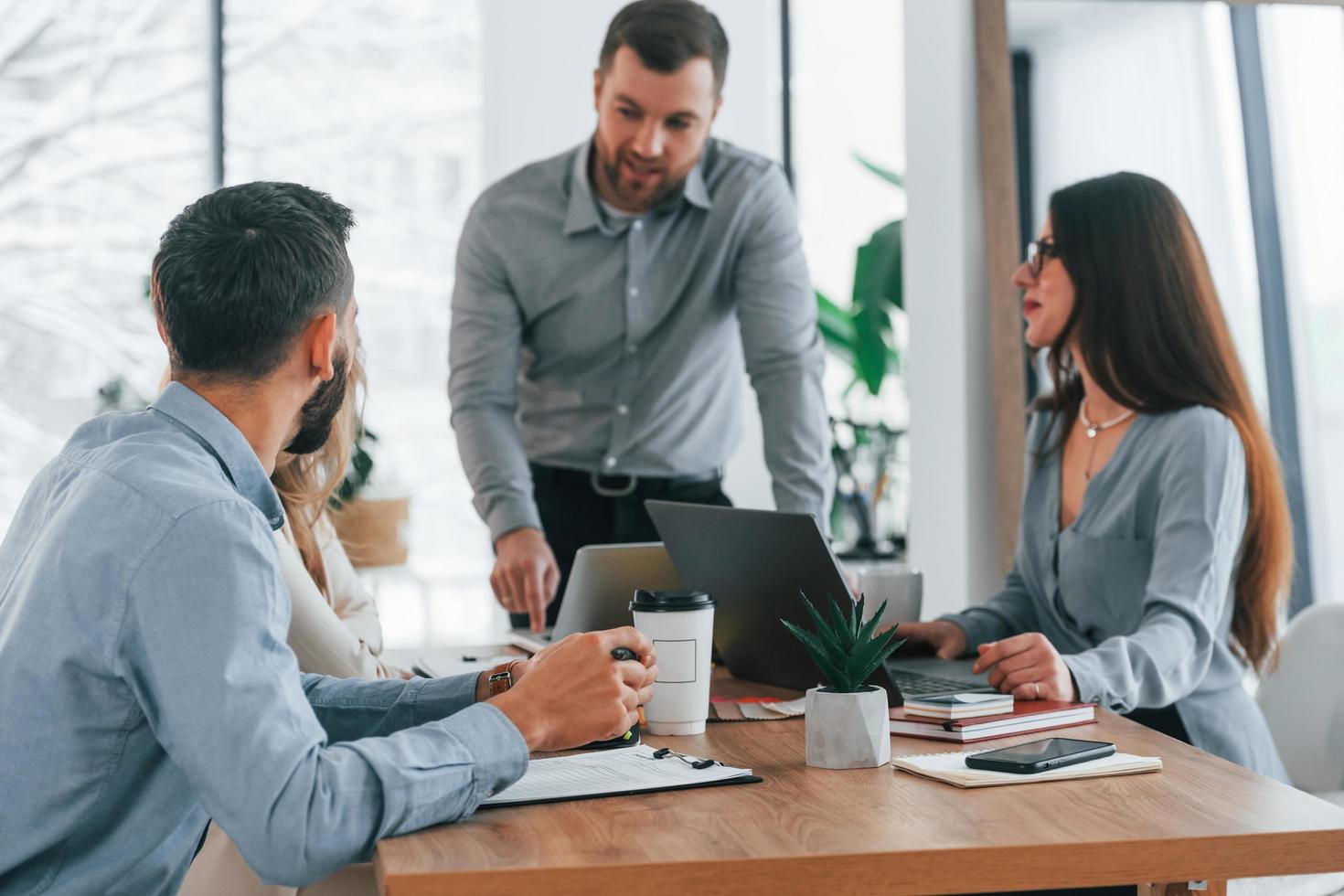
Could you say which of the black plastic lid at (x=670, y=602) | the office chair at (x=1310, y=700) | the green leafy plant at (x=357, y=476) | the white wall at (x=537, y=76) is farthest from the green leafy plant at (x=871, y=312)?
the black plastic lid at (x=670, y=602)

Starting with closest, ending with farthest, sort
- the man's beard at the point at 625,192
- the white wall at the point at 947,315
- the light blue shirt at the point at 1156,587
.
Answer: the light blue shirt at the point at 1156,587
the man's beard at the point at 625,192
the white wall at the point at 947,315

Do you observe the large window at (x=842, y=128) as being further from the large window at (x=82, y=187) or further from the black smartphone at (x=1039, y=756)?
the black smartphone at (x=1039, y=756)

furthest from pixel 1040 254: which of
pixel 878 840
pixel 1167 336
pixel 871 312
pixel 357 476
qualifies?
pixel 357 476

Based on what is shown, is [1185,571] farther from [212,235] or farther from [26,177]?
Result: [26,177]

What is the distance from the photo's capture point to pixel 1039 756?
4.16ft

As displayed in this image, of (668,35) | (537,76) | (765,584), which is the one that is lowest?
(765,584)

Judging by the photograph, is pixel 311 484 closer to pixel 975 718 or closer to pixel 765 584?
pixel 765 584

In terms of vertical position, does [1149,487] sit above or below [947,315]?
below

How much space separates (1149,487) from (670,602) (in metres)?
0.90

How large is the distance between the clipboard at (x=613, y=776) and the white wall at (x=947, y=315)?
1898 millimetres

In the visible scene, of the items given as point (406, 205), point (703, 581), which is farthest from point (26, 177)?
point (703, 581)

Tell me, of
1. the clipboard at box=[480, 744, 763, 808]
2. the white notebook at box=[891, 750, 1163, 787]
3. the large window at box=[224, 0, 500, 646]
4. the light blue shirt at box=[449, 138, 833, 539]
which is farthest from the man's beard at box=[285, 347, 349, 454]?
the large window at box=[224, 0, 500, 646]

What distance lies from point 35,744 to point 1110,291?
164cm

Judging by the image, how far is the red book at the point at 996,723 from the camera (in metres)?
1.40
